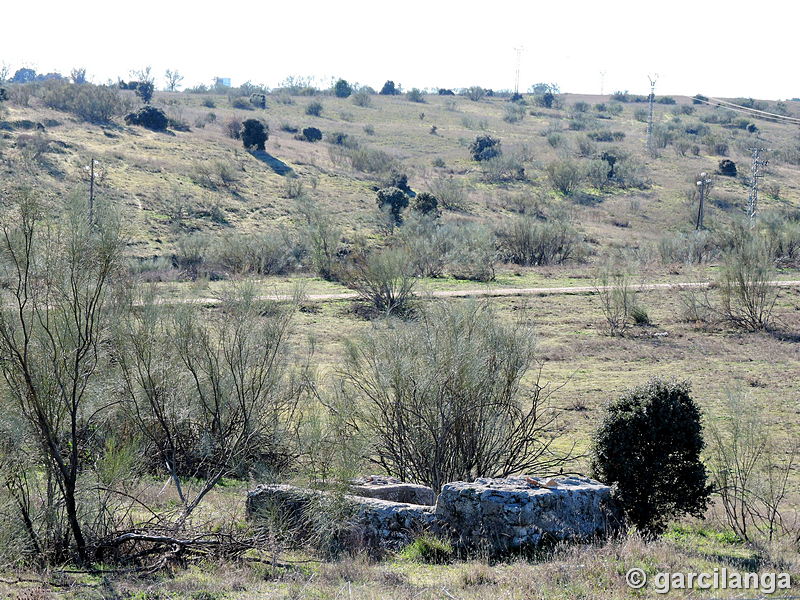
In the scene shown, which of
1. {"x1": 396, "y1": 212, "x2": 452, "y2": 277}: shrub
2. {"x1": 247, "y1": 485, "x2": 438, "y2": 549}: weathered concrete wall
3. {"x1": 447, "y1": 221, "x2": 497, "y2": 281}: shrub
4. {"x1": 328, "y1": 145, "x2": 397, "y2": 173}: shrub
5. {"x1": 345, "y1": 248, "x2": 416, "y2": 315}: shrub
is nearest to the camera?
{"x1": 247, "y1": 485, "x2": 438, "y2": 549}: weathered concrete wall

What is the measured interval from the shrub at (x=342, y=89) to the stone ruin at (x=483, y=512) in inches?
3716

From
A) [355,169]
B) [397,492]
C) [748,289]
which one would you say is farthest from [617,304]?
[355,169]

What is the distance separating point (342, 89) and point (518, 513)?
96.4 m

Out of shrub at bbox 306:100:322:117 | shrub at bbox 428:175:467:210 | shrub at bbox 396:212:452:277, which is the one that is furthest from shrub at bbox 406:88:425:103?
shrub at bbox 396:212:452:277

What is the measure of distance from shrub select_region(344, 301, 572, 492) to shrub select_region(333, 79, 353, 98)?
3596 inches

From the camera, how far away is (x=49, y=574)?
7008 mm

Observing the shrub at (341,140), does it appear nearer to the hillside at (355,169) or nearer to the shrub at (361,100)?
the hillside at (355,169)

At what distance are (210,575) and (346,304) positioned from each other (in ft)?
69.5

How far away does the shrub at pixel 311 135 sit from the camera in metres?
64.5

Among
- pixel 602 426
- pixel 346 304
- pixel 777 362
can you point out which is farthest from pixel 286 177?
pixel 602 426

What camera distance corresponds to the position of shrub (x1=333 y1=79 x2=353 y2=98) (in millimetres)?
99438

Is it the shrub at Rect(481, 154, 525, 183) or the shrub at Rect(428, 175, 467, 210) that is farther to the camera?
the shrub at Rect(481, 154, 525, 183)

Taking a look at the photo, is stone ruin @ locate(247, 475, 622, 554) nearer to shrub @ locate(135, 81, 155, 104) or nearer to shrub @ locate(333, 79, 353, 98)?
shrub @ locate(135, 81, 155, 104)

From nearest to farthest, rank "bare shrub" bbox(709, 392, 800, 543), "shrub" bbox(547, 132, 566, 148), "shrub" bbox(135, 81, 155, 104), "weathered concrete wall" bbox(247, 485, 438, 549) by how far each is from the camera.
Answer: "weathered concrete wall" bbox(247, 485, 438, 549) → "bare shrub" bbox(709, 392, 800, 543) → "shrub" bbox(547, 132, 566, 148) → "shrub" bbox(135, 81, 155, 104)
